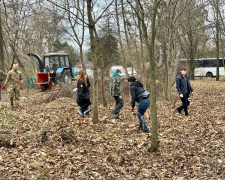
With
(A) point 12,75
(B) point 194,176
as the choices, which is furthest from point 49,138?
(A) point 12,75

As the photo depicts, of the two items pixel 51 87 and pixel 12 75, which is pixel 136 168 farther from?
pixel 51 87

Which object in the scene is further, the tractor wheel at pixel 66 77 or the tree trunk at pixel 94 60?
the tractor wheel at pixel 66 77

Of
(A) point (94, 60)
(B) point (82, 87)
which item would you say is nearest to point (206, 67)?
(B) point (82, 87)

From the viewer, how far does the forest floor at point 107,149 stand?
175 inches

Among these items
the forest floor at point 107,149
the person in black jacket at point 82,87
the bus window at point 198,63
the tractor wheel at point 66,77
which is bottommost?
the forest floor at point 107,149

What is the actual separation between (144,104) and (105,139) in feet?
4.79

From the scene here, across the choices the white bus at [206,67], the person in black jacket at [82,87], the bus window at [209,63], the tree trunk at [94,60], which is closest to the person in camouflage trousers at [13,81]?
the person in black jacket at [82,87]

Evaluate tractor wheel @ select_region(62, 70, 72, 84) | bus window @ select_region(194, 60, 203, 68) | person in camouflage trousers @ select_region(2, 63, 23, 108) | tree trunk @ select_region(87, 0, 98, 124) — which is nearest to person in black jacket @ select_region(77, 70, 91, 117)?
tree trunk @ select_region(87, 0, 98, 124)

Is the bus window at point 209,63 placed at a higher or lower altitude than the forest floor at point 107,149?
higher

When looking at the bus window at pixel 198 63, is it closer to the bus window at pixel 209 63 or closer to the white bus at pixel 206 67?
the white bus at pixel 206 67

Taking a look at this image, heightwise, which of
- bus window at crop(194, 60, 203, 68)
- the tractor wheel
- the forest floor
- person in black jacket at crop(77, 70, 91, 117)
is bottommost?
the forest floor

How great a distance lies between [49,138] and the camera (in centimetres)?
591

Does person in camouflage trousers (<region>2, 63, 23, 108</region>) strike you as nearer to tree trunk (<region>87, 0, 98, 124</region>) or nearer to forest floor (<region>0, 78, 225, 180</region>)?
forest floor (<region>0, 78, 225, 180</region>)

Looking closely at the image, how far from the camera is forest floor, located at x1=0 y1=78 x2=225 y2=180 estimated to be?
445 cm
